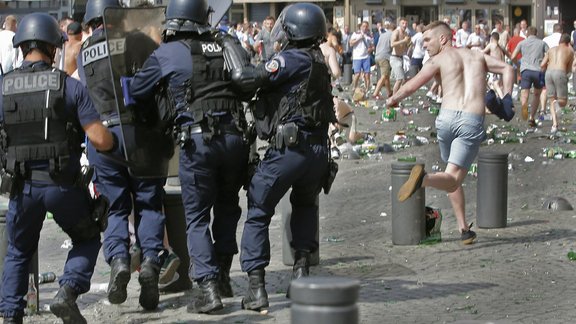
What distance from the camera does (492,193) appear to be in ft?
39.2

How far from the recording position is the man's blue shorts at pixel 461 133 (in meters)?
10.8

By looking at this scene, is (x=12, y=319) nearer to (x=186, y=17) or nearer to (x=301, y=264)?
(x=301, y=264)

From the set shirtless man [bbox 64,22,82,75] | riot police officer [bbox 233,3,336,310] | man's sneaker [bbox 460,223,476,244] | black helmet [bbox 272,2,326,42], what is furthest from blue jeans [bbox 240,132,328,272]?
shirtless man [bbox 64,22,82,75]

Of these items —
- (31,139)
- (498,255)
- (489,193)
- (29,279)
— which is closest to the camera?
(31,139)

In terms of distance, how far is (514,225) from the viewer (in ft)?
40.1

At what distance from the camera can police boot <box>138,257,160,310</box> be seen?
8.14m

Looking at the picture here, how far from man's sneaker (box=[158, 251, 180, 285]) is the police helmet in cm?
150

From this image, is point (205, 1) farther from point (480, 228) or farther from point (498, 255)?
point (480, 228)

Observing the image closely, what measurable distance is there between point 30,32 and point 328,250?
13.8 feet

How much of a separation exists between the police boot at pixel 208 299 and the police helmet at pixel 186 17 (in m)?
1.62

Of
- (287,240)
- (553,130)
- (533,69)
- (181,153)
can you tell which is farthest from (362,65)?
(181,153)

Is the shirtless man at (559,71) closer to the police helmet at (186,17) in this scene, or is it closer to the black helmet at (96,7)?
the black helmet at (96,7)

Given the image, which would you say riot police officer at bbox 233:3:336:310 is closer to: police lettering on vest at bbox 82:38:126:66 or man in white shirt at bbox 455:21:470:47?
police lettering on vest at bbox 82:38:126:66

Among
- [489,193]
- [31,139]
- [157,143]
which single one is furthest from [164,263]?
[489,193]
